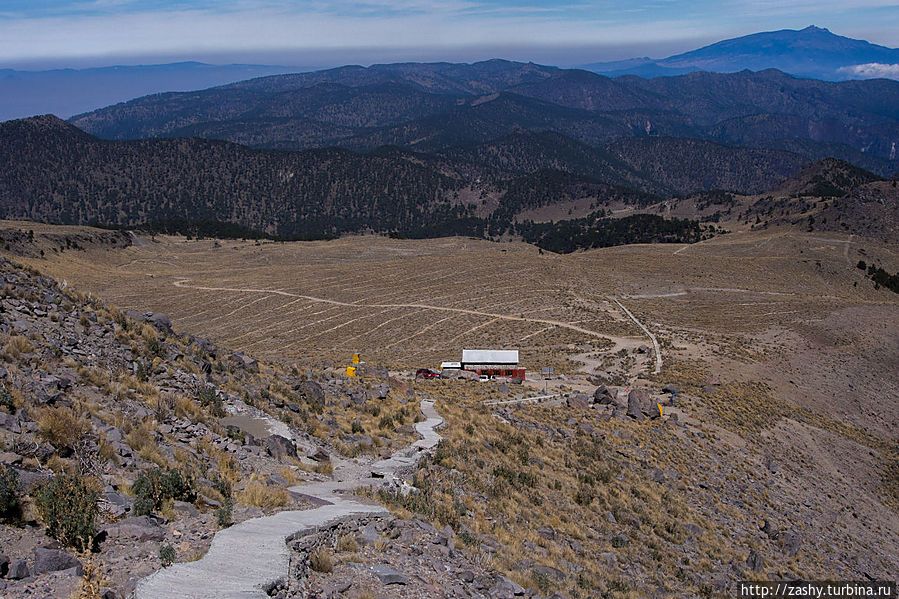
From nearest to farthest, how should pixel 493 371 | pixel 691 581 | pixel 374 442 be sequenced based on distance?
pixel 691 581, pixel 374 442, pixel 493 371

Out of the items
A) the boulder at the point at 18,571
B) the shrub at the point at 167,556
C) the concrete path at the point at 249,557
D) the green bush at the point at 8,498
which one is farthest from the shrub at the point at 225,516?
the boulder at the point at 18,571

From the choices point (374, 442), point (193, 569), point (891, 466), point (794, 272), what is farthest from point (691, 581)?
point (794, 272)

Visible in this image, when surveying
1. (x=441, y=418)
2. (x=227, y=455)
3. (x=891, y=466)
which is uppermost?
(x=227, y=455)

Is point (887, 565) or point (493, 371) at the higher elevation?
point (493, 371)

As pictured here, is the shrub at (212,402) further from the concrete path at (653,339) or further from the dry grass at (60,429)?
the concrete path at (653,339)

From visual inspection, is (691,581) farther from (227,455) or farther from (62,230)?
(62,230)

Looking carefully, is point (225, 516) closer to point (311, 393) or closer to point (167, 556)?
point (167, 556)
